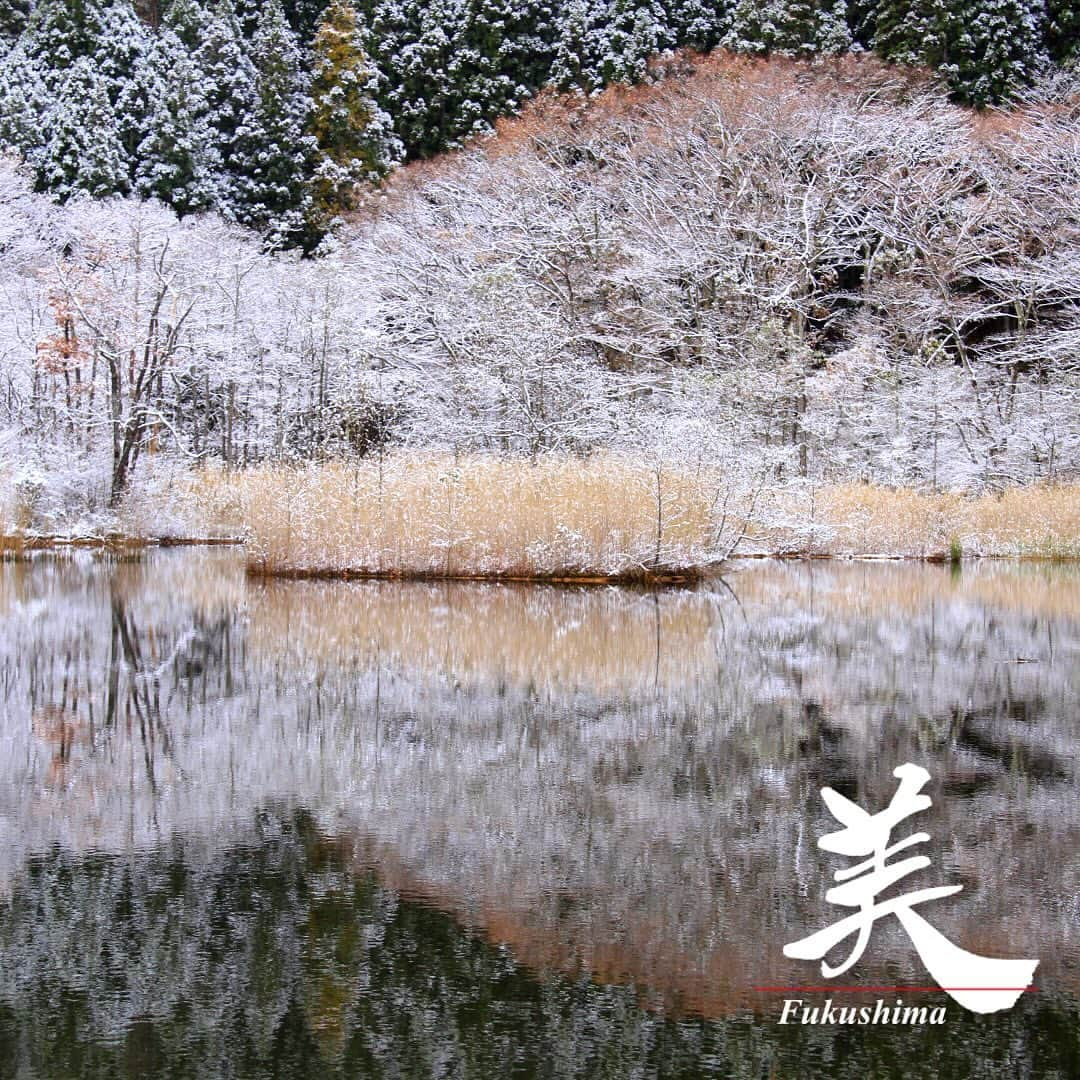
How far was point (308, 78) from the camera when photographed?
40.8 m

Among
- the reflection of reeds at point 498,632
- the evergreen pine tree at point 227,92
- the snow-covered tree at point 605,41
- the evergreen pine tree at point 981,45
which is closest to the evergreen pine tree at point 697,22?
the snow-covered tree at point 605,41

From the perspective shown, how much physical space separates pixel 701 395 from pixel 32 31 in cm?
2756

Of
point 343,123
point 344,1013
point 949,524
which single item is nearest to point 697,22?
point 343,123

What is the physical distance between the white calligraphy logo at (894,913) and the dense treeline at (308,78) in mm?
31032

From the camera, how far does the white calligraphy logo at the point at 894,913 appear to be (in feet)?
12.5

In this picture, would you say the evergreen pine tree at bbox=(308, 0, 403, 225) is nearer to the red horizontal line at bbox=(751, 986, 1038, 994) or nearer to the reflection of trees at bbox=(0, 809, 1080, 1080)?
the reflection of trees at bbox=(0, 809, 1080, 1080)

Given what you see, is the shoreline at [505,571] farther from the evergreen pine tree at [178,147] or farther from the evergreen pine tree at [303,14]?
the evergreen pine tree at [303,14]

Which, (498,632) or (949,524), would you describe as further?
(949,524)

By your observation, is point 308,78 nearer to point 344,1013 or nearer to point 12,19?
point 12,19

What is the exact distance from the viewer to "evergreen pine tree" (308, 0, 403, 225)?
1494 inches

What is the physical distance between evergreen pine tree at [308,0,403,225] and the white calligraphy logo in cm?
3361

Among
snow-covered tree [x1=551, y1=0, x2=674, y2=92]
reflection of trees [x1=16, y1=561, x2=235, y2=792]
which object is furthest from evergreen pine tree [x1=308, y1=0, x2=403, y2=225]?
reflection of trees [x1=16, y1=561, x2=235, y2=792]

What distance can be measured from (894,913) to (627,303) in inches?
1026

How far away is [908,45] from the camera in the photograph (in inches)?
1312
